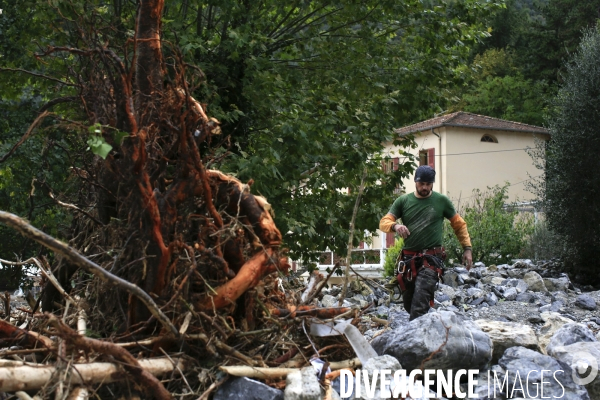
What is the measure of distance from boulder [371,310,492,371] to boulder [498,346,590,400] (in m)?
0.23

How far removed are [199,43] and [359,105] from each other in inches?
116

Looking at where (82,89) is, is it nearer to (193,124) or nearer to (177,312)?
(193,124)

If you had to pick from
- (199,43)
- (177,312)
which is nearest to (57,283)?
(177,312)

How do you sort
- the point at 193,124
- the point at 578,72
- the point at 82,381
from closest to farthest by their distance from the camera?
the point at 82,381
the point at 193,124
the point at 578,72

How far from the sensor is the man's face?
7.16 metres

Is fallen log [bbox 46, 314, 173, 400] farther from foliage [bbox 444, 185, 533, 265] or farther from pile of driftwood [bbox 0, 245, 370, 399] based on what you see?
foliage [bbox 444, 185, 533, 265]

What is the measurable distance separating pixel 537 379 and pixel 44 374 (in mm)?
3056

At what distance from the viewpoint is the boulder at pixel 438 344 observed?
4.63 m

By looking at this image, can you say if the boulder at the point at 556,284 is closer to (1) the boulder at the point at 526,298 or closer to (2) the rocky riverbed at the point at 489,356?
(1) the boulder at the point at 526,298

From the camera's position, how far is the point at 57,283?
14.8ft

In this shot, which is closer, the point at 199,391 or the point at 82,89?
the point at 199,391

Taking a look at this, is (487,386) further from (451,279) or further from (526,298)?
(451,279)

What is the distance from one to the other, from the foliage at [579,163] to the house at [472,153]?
1410 centimetres

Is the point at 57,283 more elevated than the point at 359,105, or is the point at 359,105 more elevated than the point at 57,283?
the point at 359,105
